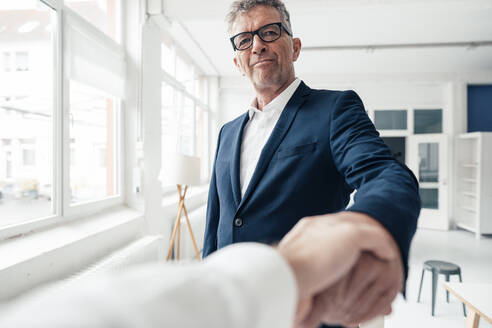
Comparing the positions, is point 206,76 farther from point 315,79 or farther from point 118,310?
point 118,310

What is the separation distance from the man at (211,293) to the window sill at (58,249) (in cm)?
187

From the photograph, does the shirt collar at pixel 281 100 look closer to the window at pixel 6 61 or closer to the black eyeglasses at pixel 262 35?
the black eyeglasses at pixel 262 35

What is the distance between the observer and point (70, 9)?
2479 millimetres

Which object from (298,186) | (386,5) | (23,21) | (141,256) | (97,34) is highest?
(386,5)

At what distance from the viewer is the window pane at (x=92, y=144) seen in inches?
105

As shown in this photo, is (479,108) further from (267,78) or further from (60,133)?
(60,133)

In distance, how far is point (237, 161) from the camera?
124cm

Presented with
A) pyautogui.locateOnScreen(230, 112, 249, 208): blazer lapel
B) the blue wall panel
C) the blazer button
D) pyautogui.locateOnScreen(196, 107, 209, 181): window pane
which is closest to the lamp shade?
pyautogui.locateOnScreen(230, 112, 249, 208): blazer lapel

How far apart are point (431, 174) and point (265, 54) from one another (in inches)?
309

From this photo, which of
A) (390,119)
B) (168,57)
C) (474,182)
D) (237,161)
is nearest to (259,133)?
(237,161)

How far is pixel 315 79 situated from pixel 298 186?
24.5 feet

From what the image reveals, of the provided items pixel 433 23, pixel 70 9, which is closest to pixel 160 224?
pixel 70 9

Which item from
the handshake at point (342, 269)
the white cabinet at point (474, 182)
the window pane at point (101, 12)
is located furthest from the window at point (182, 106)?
the white cabinet at point (474, 182)

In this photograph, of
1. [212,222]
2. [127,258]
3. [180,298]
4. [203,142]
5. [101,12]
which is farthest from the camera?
[203,142]
